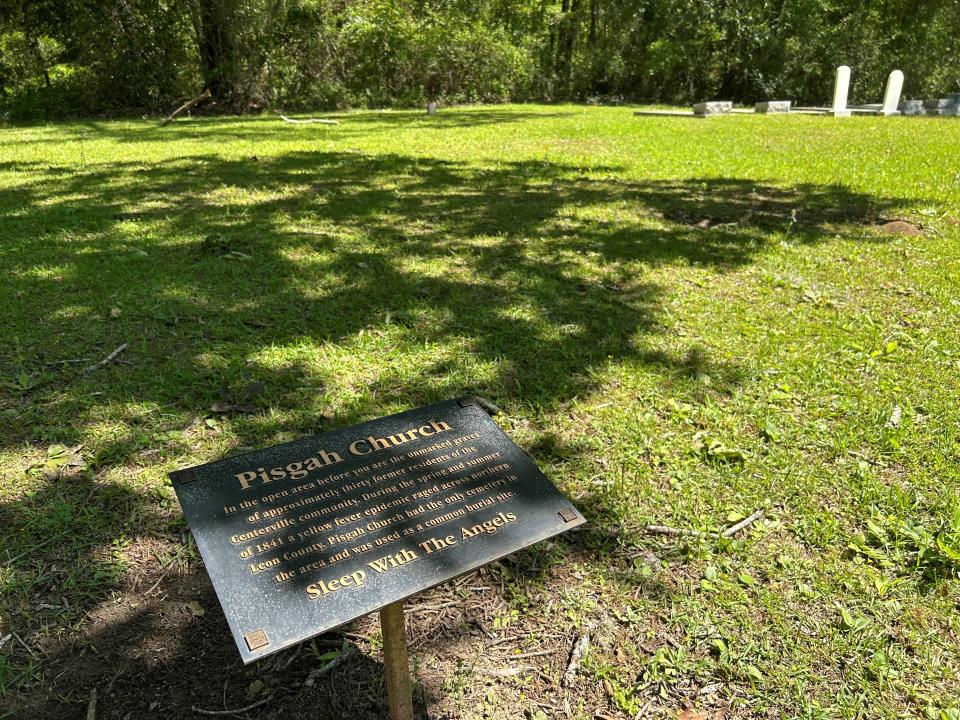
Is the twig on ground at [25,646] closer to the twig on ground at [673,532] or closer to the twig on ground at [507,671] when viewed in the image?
the twig on ground at [507,671]

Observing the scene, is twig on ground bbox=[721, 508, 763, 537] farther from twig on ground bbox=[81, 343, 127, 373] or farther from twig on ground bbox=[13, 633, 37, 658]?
twig on ground bbox=[81, 343, 127, 373]

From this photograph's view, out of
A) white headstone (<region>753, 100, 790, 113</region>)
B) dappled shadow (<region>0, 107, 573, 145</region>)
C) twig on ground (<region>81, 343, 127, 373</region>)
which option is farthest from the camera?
white headstone (<region>753, 100, 790, 113</region>)

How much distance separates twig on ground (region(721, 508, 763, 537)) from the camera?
2637 millimetres

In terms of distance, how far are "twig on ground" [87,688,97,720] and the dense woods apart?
17943 mm

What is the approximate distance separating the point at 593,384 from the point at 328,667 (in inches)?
78.3

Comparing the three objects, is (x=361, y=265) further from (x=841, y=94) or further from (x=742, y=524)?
(x=841, y=94)

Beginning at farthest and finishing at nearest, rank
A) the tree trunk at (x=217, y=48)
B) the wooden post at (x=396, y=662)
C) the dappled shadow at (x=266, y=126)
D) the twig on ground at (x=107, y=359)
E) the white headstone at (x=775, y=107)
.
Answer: the white headstone at (x=775, y=107) → the tree trunk at (x=217, y=48) → the dappled shadow at (x=266, y=126) → the twig on ground at (x=107, y=359) → the wooden post at (x=396, y=662)

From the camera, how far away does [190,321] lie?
4.18m

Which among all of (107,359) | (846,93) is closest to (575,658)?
(107,359)

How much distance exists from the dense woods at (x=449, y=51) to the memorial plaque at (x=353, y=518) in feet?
58.5

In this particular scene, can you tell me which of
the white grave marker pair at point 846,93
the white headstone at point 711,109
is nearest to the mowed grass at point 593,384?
the white headstone at point 711,109

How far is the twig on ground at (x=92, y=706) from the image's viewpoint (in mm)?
1976

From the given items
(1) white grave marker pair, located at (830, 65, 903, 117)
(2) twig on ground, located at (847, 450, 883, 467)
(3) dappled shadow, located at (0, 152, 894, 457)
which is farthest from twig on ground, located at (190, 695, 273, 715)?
(1) white grave marker pair, located at (830, 65, 903, 117)

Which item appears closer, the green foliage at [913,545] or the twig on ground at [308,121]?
the green foliage at [913,545]
